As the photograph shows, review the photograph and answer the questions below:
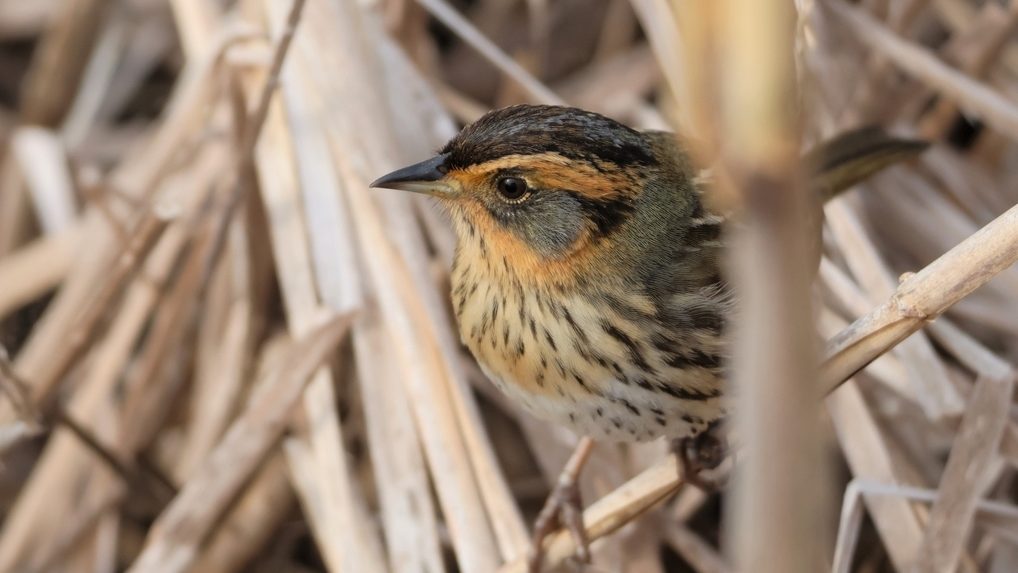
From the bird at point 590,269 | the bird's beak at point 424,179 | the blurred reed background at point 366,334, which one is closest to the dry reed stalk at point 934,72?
the blurred reed background at point 366,334

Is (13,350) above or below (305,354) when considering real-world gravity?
above

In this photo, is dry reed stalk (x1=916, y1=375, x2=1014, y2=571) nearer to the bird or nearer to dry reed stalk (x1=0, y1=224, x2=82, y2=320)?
the bird

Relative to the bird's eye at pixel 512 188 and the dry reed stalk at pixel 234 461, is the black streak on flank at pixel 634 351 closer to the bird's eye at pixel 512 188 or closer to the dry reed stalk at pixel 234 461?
the bird's eye at pixel 512 188

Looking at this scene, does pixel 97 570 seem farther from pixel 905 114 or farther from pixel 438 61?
pixel 905 114

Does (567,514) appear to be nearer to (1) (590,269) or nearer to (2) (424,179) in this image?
(1) (590,269)

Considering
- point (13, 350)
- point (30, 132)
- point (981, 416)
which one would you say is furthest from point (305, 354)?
point (30, 132)

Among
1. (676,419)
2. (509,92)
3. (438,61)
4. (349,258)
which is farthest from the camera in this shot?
(438,61)
